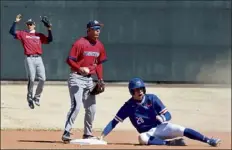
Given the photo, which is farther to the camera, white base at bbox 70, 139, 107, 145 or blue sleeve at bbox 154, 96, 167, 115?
white base at bbox 70, 139, 107, 145

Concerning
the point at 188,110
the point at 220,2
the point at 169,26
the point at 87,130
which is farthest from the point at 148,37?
the point at 87,130

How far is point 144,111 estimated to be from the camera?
9094 mm

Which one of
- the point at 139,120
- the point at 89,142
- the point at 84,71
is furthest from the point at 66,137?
the point at 139,120

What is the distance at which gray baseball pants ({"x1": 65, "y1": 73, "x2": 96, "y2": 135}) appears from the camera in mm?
9641

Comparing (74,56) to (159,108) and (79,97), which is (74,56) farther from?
(159,108)

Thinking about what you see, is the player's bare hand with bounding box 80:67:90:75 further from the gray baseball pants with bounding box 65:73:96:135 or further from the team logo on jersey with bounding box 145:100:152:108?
the team logo on jersey with bounding box 145:100:152:108

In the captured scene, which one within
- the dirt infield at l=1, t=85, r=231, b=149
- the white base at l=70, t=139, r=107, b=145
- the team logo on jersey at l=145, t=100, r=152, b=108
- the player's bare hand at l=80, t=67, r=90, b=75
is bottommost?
the dirt infield at l=1, t=85, r=231, b=149

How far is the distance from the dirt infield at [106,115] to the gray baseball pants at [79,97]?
443 mm

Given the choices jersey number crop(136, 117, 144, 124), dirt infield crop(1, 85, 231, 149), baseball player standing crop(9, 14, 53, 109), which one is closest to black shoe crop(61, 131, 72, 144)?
dirt infield crop(1, 85, 231, 149)

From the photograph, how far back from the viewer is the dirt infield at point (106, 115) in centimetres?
1036

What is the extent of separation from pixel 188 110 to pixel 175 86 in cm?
306

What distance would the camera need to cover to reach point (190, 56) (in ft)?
59.6

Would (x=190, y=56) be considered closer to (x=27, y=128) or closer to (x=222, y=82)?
(x=222, y=82)

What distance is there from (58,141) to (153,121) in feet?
6.01
